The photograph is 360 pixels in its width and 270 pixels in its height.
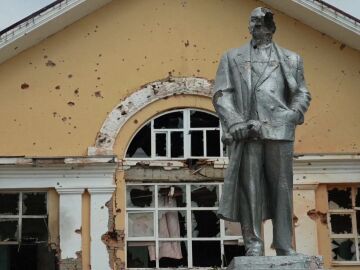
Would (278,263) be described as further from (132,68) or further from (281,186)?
(132,68)

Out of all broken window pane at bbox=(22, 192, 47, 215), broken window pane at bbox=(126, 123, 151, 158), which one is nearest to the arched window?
broken window pane at bbox=(126, 123, 151, 158)

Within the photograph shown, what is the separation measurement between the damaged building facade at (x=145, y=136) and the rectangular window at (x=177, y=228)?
2 centimetres

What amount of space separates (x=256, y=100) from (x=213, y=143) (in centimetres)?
648

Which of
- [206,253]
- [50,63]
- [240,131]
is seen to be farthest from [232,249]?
[240,131]

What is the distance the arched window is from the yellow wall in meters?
0.63

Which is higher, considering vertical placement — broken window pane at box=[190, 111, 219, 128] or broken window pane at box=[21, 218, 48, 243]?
broken window pane at box=[190, 111, 219, 128]

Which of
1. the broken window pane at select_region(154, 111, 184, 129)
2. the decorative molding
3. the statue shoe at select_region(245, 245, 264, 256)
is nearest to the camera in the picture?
the statue shoe at select_region(245, 245, 264, 256)

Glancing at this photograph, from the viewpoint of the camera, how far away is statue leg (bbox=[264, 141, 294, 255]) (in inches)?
282

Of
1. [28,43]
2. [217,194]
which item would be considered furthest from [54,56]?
[217,194]

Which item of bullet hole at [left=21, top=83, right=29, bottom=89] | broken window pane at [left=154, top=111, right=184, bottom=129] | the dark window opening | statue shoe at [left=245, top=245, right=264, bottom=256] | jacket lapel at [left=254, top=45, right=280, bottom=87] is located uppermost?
bullet hole at [left=21, top=83, right=29, bottom=89]

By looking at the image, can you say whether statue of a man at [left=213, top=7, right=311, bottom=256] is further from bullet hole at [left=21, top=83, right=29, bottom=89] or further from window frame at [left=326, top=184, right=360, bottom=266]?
bullet hole at [left=21, top=83, right=29, bottom=89]

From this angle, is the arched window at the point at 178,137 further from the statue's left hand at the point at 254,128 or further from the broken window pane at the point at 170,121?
the statue's left hand at the point at 254,128

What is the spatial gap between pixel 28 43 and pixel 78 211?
2819 millimetres

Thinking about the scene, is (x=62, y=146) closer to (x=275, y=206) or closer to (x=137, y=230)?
(x=137, y=230)
